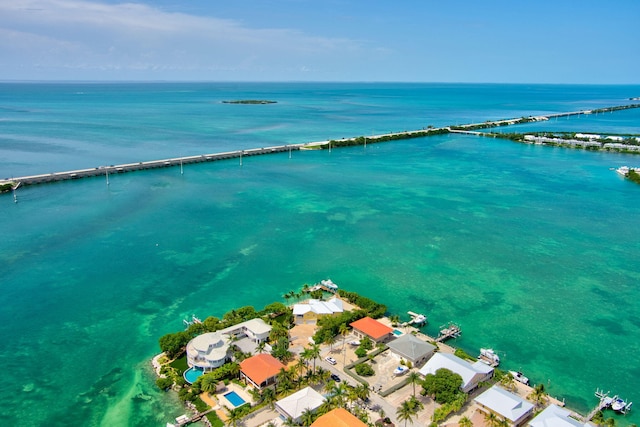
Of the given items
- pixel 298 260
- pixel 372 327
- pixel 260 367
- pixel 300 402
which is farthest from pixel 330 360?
pixel 298 260

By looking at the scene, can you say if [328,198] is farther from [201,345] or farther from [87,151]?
[87,151]

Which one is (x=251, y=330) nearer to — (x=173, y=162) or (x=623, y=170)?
(x=173, y=162)

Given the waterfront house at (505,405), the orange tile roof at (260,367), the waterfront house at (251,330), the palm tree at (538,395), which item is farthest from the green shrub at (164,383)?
the palm tree at (538,395)

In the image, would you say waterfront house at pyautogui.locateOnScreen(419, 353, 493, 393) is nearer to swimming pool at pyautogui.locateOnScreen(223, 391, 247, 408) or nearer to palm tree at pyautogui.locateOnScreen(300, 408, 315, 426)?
palm tree at pyautogui.locateOnScreen(300, 408, 315, 426)

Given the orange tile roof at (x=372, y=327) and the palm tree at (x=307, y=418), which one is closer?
the palm tree at (x=307, y=418)

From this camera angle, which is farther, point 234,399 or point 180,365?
point 180,365

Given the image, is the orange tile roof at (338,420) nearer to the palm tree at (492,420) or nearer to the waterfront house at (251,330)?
the palm tree at (492,420)

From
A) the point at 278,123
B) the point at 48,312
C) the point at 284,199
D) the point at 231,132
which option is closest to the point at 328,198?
the point at 284,199

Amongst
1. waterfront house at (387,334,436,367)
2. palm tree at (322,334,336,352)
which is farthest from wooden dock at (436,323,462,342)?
palm tree at (322,334,336,352)
